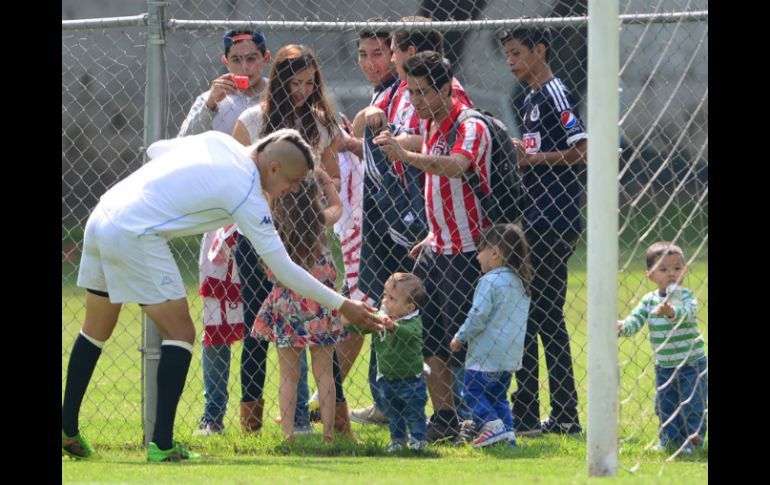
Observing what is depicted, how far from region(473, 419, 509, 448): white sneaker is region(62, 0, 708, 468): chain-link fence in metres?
0.29

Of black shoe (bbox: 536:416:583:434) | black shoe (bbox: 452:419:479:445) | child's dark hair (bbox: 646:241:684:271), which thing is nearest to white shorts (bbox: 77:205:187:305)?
black shoe (bbox: 452:419:479:445)

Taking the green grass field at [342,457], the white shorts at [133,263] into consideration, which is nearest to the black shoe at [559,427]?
the green grass field at [342,457]

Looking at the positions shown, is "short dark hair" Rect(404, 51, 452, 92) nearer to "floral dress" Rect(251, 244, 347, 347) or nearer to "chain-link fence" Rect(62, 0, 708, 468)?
"chain-link fence" Rect(62, 0, 708, 468)

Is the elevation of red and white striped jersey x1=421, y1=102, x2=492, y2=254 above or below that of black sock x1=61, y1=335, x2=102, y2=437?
above

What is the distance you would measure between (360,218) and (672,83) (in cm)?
837

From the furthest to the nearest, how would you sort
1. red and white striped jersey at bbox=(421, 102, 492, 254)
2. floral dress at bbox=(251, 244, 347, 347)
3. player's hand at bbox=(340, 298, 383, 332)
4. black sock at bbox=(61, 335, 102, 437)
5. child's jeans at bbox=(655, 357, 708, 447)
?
red and white striped jersey at bbox=(421, 102, 492, 254) < floral dress at bbox=(251, 244, 347, 347) < child's jeans at bbox=(655, 357, 708, 447) < black sock at bbox=(61, 335, 102, 437) < player's hand at bbox=(340, 298, 383, 332)

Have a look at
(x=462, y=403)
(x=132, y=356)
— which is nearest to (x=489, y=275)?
(x=462, y=403)

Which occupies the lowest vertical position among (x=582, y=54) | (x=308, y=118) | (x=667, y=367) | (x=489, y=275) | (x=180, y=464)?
(x=180, y=464)

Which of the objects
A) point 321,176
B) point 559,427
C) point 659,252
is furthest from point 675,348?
point 321,176

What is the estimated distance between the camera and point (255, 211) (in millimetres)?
5227

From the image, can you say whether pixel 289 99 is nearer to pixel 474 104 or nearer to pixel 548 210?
pixel 548 210

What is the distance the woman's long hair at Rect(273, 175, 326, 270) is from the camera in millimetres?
6031

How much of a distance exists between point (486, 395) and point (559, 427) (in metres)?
0.60
